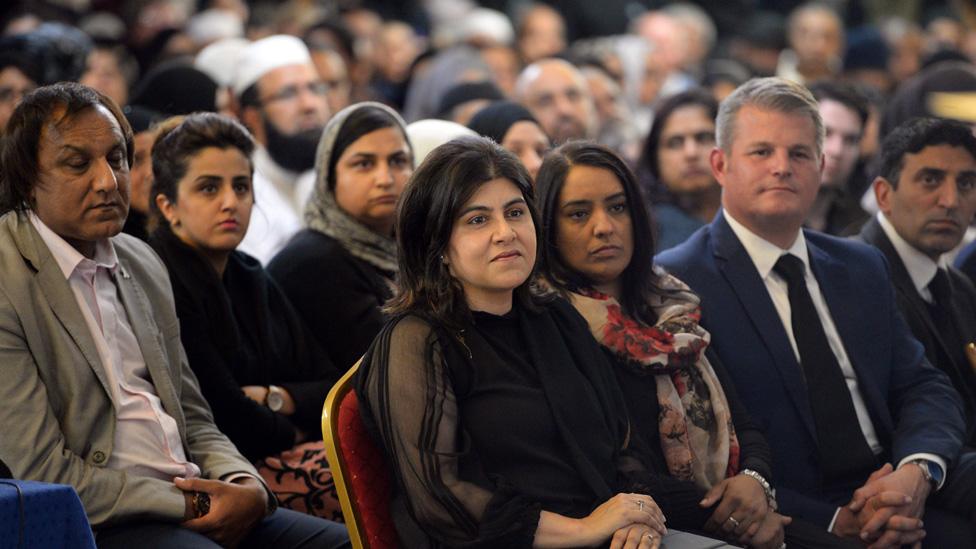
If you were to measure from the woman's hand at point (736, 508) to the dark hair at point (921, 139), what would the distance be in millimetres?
1278

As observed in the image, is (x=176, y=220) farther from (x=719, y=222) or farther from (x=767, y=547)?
(x=767, y=547)

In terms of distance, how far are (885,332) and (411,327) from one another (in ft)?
5.02

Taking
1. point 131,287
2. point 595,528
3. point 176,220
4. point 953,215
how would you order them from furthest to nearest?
point 953,215, point 176,220, point 131,287, point 595,528

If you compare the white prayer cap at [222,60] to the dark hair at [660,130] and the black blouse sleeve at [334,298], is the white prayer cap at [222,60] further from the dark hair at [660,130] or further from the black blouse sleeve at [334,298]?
the black blouse sleeve at [334,298]

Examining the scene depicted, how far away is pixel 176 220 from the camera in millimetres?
3516

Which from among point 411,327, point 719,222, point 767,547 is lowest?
point 767,547

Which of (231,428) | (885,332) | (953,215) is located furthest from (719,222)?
(231,428)

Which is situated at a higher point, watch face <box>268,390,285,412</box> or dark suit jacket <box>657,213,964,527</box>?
dark suit jacket <box>657,213,964,527</box>

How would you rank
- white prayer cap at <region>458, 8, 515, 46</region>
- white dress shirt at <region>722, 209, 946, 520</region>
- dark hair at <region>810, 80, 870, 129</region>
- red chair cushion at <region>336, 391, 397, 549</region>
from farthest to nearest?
1. white prayer cap at <region>458, 8, 515, 46</region>
2. dark hair at <region>810, 80, 870, 129</region>
3. white dress shirt at <region>722, 209, 946, 520</region>
4. red chair cushion at <region>336, 391, 397, 549</region>

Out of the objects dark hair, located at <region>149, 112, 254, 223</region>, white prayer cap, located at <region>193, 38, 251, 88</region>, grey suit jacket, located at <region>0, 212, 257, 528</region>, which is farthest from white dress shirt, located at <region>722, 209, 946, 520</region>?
white prayer cap, located at <region>193, 38, 251, 88</region>

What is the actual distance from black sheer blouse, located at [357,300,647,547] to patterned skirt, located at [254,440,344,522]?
67 cm

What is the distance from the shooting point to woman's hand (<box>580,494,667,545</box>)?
104 inches

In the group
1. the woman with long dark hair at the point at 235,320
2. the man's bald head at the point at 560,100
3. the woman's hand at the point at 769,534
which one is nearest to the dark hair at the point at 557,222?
the woman's hand at the point at 769,534

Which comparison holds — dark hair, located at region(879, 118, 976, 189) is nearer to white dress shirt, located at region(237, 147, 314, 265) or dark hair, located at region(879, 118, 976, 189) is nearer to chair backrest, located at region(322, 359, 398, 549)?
white dress shirt, located at region(237, 147, 314, 265)
